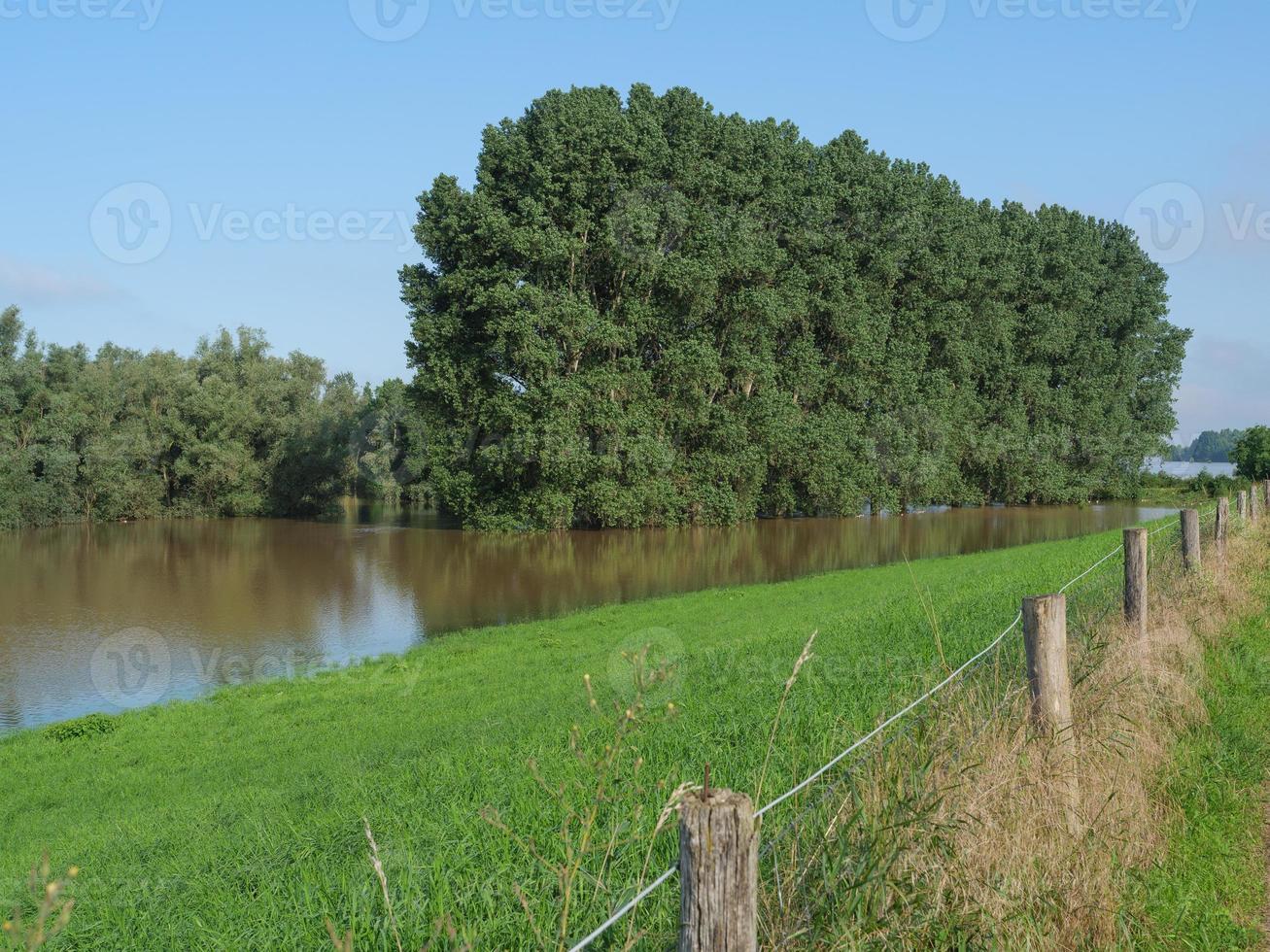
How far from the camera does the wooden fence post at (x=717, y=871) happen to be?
2355 mm

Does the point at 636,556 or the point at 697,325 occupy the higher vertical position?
the point at 697,325

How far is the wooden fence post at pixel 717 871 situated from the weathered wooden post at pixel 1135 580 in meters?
6.57

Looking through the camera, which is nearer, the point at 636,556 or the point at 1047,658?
the point at 1047,658

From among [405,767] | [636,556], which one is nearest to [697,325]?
[636,556]

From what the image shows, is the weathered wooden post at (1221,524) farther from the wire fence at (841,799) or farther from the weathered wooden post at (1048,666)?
the weathered wooden post at (1048,666)

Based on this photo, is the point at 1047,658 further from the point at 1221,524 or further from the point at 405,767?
the point at 1221,524

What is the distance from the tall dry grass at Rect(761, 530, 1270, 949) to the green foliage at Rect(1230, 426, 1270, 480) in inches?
2521

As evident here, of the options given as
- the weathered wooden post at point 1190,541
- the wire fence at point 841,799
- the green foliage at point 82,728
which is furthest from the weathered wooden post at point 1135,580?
the green foliage at point 82,728

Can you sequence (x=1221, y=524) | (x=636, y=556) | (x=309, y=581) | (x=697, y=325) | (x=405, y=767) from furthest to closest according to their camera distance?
1. (x=697, y=325)
2. (x=636, y=556)
3. (x=309, y=581)
4. (x=1221, y=524)
5. (x=405, y=767)

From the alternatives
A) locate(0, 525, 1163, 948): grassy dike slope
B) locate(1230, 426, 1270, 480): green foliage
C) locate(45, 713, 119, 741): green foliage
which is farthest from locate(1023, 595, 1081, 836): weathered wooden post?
locate(1230, 426, 1270, 480): green foliage

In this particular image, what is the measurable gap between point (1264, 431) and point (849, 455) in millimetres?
37920

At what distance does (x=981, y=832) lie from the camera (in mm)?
4027

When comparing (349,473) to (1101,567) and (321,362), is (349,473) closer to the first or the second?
(321,362)

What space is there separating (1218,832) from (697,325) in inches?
1481
